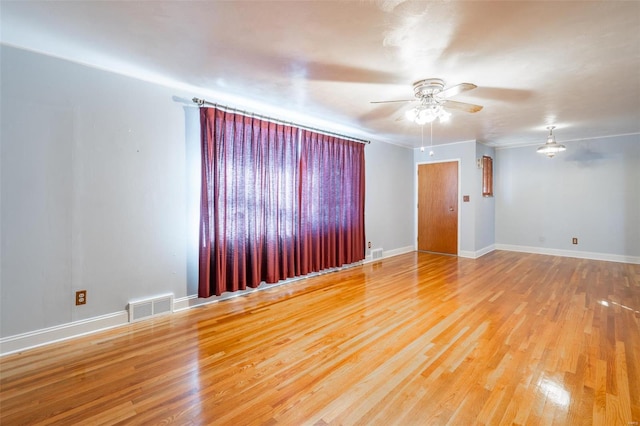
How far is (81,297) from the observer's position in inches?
101

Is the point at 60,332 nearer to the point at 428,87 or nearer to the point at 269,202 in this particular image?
the point at 269,202

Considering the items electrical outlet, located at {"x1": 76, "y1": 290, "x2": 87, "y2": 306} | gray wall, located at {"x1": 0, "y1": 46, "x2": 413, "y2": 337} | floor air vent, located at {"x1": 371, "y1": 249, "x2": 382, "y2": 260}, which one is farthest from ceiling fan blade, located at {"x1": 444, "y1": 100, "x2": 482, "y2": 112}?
electrical outlet, located at {"x1": 76, "y1": 290, "x2": 87, "y2": 306}

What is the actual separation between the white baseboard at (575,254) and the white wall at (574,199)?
13mm

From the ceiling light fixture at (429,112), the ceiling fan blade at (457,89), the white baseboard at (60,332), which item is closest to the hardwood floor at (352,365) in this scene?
the white baseboard at (60,332)

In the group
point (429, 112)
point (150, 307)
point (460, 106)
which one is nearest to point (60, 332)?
point (150, 307)

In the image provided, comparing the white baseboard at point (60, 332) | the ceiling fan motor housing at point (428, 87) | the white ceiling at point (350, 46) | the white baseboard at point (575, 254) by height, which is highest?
the white ceiling at point (350, 46)

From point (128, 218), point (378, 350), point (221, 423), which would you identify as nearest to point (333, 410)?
point (221, 423)

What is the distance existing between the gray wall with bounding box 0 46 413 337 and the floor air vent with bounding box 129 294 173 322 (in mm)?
78

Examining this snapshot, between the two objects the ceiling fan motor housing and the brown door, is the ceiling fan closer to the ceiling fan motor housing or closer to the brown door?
the ceiling fan motor housing

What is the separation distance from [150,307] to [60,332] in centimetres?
67

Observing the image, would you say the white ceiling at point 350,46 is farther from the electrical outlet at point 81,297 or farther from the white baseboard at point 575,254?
the white baseboard at point 575,254

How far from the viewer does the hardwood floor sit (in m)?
1.65

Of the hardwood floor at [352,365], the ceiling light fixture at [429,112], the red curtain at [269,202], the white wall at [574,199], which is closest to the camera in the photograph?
the hardwood floor at [352,365]

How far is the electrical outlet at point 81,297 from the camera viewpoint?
254 cm
